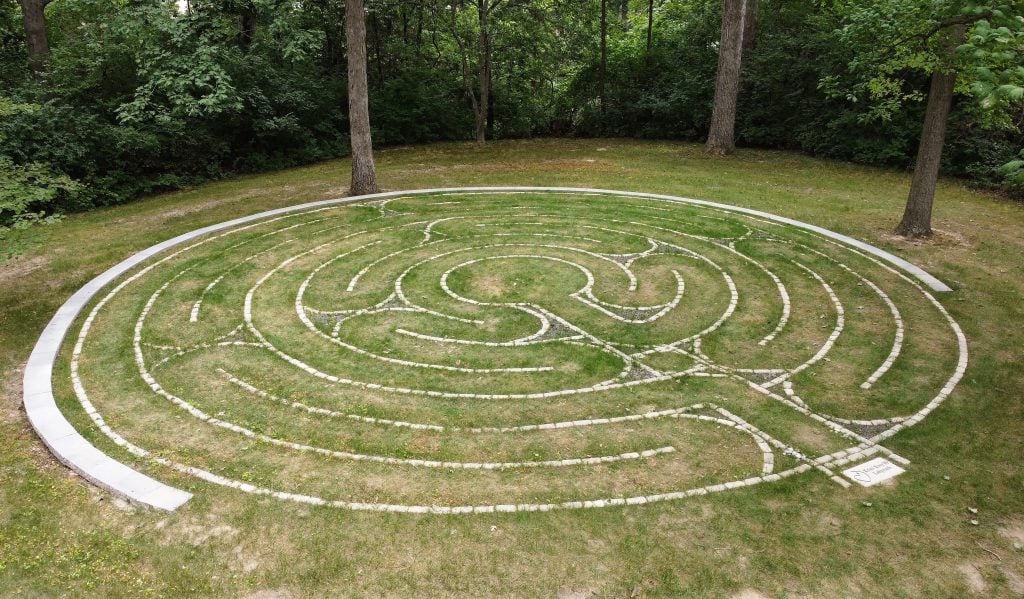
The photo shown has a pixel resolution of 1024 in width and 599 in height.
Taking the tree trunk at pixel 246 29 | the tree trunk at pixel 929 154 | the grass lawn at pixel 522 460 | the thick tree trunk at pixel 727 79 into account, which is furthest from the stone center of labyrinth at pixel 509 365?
the tree trunk at pixel 246 29

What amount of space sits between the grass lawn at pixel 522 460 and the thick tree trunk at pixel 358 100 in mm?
6755

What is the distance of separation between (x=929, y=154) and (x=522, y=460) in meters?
13.7

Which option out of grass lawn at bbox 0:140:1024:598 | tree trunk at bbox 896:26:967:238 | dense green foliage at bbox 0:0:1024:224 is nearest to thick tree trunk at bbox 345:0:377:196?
dense green foliage at bbox 0:0:1024:224

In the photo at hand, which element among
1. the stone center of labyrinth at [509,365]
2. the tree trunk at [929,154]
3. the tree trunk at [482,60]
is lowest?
the stone center of labyrinth at [509,365]

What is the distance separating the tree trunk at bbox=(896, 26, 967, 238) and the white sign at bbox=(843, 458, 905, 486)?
9.99 metres

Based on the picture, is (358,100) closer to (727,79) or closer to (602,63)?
(727,79)

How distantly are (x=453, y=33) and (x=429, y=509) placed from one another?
90.0 ft

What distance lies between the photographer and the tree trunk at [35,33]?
2377 cm

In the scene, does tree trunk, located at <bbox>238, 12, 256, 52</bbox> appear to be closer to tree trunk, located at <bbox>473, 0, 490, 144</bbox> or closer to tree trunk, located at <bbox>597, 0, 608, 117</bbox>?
tree trunk, located at <bbox>473, 0, 490, 144</bbox>

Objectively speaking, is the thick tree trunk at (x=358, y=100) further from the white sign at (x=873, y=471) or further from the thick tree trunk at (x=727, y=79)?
the white sign at (x=873, y=471)

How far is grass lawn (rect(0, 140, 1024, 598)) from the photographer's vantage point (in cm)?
622

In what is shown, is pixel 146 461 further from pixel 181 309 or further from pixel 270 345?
pixel 181 309

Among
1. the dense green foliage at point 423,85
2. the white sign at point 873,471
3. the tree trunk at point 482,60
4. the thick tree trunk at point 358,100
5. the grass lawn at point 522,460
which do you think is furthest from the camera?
the tree trunk at point 482,60

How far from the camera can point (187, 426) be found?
8.73 meters
